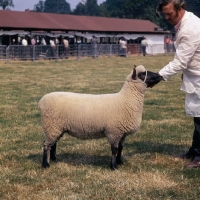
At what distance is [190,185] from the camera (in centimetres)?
521

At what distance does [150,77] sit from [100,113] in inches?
31.9

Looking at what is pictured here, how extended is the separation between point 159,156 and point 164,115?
3640 millimetres

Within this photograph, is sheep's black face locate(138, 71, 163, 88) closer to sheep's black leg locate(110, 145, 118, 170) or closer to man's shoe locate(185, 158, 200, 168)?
sheep's black leg locate(110, 145, 118, 170)

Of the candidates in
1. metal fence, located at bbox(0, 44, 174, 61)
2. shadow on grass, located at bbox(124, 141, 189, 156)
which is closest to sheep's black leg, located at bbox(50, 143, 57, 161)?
shadow on grass, located at bbox(124, 141, 189, 156)

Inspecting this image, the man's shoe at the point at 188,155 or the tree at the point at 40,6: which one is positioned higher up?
the tree at the point at 40,6

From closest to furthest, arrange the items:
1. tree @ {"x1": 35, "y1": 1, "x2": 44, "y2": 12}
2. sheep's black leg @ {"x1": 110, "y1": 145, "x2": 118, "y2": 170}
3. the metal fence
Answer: sheep's black leg @ {"x1": 110, "y1": 145, "x2": 118, "y2": 170}
the metal fence
tree @ {"x1": 35, "y1": 1, "x2": 44, "y2": 12}

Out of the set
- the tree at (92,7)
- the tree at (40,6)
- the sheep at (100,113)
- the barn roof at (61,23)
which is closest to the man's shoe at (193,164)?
the sheep at (100,113)

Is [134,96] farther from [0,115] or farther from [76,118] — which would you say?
[0,115]

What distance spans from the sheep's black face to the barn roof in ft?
105

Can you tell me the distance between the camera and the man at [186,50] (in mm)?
5621

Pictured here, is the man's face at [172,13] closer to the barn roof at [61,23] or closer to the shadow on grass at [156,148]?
the shadow on grass at [156,148]

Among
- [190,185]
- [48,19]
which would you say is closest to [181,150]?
[190,185]

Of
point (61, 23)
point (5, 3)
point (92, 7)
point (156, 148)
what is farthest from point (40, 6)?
point (156, 148)

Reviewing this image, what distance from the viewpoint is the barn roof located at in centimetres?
3853
